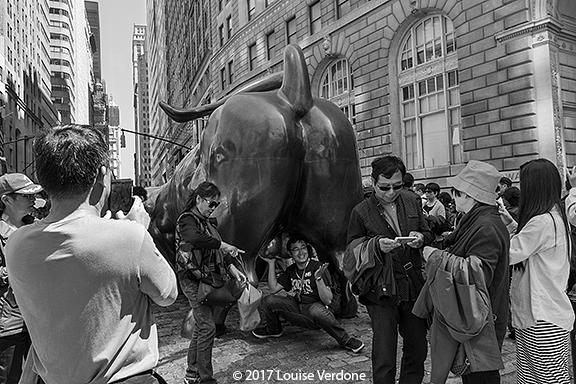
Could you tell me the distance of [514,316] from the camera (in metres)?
3.33

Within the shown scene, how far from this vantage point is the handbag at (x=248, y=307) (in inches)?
166

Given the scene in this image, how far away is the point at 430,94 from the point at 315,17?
345 inches

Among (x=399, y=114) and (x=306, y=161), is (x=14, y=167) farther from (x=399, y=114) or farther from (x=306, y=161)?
A: (x=306, y=161)

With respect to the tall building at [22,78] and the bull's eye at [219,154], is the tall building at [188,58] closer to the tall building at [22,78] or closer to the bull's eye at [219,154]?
the tall building at [22,78]

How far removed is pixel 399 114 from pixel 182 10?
44042 millimetres

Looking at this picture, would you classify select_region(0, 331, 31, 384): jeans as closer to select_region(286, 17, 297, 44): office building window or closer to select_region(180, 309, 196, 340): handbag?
select_region(180, 309, 196, 340): handbag

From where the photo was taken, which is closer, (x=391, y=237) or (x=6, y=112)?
(x=391, y=237)

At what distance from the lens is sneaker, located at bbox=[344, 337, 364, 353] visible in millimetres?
4562

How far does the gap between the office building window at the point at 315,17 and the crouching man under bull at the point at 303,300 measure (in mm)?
19802

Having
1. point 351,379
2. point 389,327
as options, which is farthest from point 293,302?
point 389,327

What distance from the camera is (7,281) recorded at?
3242 mm

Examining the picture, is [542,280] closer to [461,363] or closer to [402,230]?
[461,363]

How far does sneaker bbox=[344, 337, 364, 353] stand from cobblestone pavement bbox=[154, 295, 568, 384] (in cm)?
5

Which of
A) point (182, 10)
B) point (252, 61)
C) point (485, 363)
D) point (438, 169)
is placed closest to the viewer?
point (485, 363)
